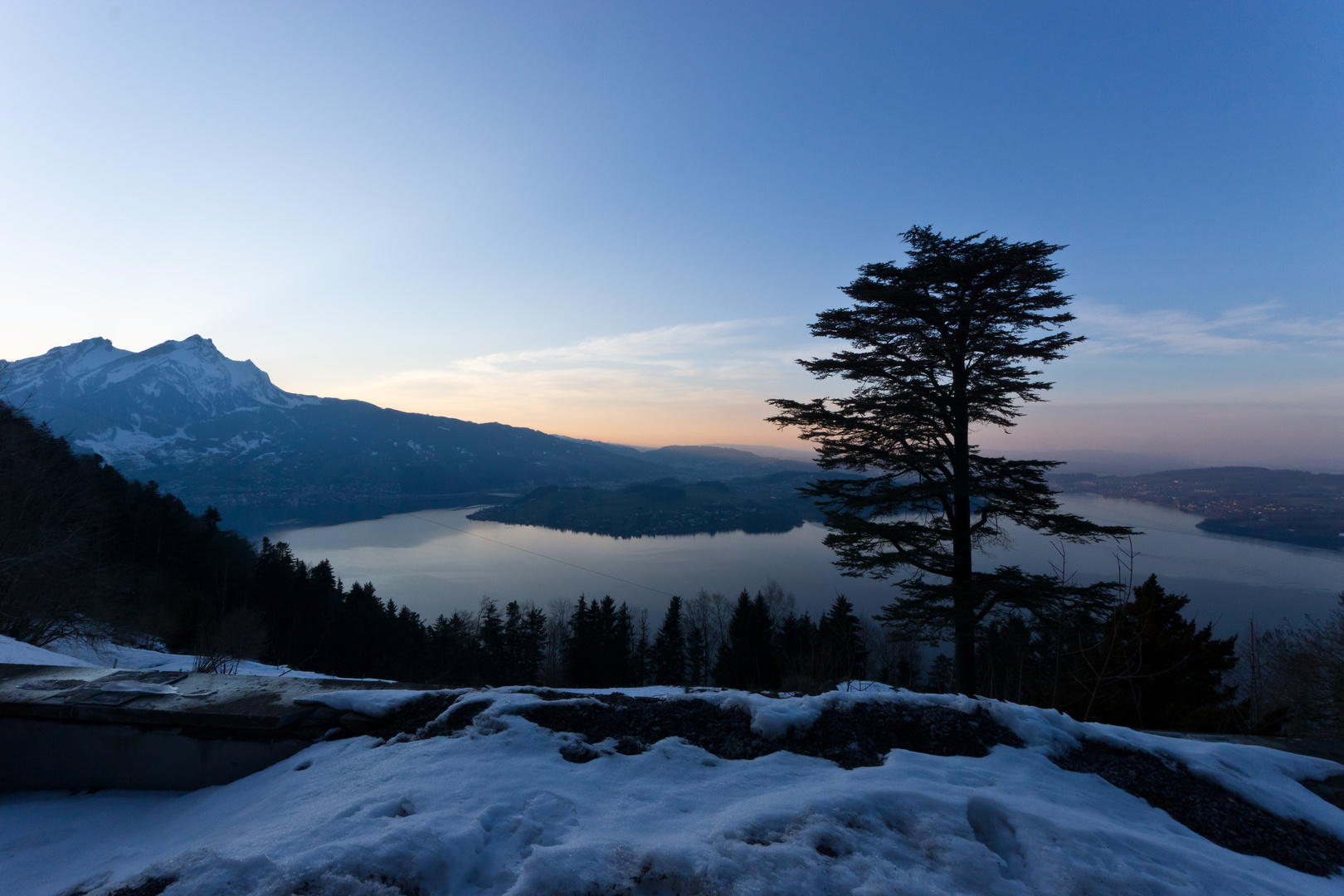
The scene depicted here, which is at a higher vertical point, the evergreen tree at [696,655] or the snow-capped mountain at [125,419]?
the snow-capped mountain at [125,419]

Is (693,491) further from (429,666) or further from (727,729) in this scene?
(727,729)

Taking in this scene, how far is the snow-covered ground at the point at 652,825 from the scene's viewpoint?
1.79m

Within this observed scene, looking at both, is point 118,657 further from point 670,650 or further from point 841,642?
point 670,650

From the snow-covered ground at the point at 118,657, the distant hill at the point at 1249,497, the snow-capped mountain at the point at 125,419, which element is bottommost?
the snow-covered ground at the point at 118,657

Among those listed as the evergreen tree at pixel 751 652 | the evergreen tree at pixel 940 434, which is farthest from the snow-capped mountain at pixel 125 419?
the evergreen tree at pixel 940 434

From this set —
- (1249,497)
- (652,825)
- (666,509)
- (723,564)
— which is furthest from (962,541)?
(666,509)

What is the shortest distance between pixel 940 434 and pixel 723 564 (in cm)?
4523

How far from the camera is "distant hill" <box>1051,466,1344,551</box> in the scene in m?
34.5

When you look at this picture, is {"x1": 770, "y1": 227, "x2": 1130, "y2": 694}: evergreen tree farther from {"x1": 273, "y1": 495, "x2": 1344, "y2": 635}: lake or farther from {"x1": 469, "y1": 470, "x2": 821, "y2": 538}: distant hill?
{"x1": 469, "y1": 470, "x2": 821, "y2": 538}: distant hill

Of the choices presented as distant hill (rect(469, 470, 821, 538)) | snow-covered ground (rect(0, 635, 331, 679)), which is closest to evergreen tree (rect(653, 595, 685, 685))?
snow-covered ground (rect(0, 635, 331, 679))

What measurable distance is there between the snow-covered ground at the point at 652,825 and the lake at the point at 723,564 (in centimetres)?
865

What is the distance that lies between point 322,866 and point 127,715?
83.2 inches

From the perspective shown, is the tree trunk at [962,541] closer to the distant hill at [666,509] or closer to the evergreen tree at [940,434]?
the evergreen tree at [940,434]

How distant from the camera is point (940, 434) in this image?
935 centimetres
